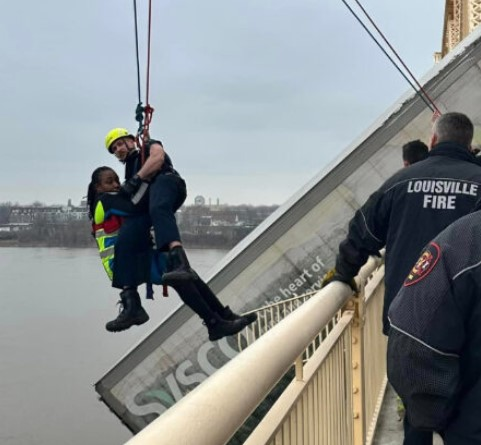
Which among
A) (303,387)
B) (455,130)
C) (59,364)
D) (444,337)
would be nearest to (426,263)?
(444,337)

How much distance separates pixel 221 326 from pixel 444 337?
327cm

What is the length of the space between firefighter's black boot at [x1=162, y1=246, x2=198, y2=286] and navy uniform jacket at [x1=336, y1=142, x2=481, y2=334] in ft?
4.92

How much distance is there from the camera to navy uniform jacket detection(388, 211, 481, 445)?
1.47 m

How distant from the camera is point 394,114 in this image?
433 inches

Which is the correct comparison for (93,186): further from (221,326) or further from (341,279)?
(341,279)

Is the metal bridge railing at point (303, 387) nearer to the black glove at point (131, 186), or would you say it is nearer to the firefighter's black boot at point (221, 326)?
the firefighter's black boot at point (221, 326)

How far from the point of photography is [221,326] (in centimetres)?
466

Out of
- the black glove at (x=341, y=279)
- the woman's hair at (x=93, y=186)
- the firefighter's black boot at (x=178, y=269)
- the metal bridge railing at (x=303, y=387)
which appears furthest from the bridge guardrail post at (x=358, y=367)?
the woman's hair at (x=93, y=186)

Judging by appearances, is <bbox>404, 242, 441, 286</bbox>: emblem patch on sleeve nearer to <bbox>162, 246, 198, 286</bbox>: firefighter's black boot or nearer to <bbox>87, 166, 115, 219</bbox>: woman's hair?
<bbox>162, 246, 198, 286</bbox>: firefighter's black boot

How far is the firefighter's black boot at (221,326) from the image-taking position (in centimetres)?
461

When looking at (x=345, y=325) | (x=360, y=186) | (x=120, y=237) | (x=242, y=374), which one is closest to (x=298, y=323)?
(x=242, y=374)

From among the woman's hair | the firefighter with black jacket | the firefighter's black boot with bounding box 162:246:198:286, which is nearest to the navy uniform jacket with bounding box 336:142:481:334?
the firefighter with black jacket

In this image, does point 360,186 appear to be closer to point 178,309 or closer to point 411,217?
point 178,309

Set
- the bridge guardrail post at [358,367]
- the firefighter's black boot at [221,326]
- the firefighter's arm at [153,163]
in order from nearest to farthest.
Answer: the bridge guardrail post at [358,367] < the firefighter's arm at [153,163] < the firefighter's black boot at [221,326]
